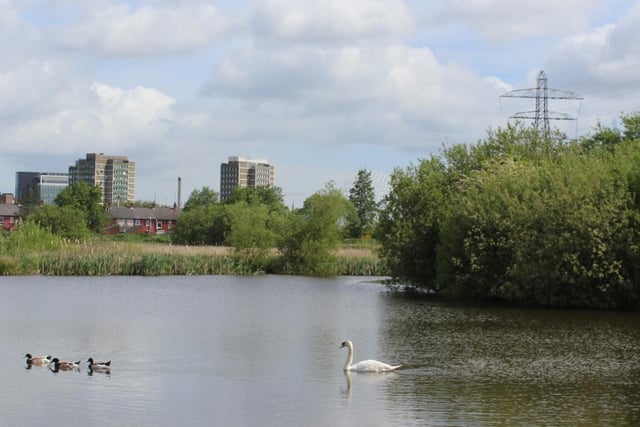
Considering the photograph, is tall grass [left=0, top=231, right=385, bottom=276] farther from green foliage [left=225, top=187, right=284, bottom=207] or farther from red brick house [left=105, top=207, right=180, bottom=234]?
red brick house [left=105, top=207, right=180, bottom=234]

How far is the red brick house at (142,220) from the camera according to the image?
157m

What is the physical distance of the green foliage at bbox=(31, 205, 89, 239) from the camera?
92125mm

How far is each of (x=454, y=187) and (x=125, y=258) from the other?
23.8 m

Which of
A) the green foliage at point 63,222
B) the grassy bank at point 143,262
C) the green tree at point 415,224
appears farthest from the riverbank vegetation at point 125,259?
the green foliage at point 63,222

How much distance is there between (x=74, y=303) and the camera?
4141 centimetres

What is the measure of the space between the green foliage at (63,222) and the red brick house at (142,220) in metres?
59.1

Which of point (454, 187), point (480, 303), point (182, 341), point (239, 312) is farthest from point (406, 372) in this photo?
point (454, 187)

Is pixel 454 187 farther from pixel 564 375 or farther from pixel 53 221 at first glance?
pixel 53 221

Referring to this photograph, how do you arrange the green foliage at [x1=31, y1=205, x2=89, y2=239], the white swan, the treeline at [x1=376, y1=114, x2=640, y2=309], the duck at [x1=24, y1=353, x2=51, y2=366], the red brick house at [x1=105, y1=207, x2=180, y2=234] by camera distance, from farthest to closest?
the red brick house at [x1=105, y1=207, x2=180, y2=234]
the green foliage at [x1=31, y1=205, x2=89, y2=239]
the treeline at [x1=376, y1=114, x2=640, y2=309]
the duck at [x1=24, y1=353, x2=51, y2=366]
the white swan

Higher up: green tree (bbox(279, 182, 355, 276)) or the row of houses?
the row of houses

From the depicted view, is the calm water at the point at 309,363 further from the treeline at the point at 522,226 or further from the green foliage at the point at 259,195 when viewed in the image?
the green foliage at the point at 259,195

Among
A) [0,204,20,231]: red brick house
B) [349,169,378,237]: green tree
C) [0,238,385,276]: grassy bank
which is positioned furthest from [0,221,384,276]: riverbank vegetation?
[0,204,20,231]: red brick house

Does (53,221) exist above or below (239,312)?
above

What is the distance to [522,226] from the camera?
149 ft
